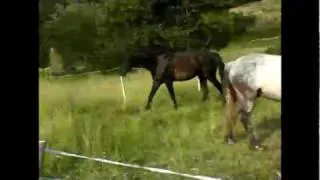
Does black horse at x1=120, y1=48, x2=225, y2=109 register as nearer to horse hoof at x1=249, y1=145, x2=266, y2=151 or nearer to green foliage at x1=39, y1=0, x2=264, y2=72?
green foliage at x1=39, y1=0, x2=264, y2=72

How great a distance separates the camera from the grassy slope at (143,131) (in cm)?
135

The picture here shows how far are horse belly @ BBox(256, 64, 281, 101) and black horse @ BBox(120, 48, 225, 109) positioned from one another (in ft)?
0.31

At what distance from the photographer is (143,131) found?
136cm

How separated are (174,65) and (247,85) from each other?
7.2 inches

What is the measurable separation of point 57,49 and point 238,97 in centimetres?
45

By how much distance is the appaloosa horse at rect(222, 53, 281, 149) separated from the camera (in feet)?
4.46

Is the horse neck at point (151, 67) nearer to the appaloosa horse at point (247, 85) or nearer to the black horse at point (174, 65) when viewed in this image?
the black horse at point (174, 65)

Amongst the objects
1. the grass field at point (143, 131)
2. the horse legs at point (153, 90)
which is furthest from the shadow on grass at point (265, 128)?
the horse legs at point (153, 90)

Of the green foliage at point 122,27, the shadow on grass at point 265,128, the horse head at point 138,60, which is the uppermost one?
the green foliage at point 122,27

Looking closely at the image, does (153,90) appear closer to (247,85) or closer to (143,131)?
(143,131)

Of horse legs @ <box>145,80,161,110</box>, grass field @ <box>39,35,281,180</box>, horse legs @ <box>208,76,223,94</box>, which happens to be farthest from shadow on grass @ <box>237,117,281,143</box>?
horse legs @ <box>145,80,161,110</box>

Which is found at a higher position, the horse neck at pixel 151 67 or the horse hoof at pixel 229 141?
the horse neck at pixel 151 67
